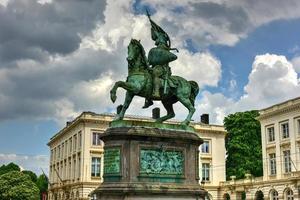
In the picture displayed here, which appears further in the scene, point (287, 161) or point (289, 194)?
point (287, 161)

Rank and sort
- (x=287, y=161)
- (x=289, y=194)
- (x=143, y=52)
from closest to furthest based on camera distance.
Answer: (x=143, y=52), (x=289, y=194), (x=287, y=161)

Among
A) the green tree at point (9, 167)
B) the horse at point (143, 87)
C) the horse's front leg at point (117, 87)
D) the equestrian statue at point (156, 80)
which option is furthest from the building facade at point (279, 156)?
the green tree at point (9, 167)

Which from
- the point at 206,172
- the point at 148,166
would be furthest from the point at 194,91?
the point at 206,172

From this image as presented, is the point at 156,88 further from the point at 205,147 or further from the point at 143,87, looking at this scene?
the point at 205,147

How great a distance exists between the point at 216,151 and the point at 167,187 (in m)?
54.3

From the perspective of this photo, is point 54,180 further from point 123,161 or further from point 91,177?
point 123,161

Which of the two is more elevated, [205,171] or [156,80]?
[156,80]

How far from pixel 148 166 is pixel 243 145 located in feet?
170

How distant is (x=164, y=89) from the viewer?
1927 cm

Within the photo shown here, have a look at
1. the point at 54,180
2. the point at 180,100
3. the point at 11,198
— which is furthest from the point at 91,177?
the point at 180,100

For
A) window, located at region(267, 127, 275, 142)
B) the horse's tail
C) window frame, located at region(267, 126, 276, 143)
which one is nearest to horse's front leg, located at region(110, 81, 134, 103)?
the horse's tail

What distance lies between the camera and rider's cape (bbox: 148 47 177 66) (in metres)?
19.6

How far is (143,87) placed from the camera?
62.1ft

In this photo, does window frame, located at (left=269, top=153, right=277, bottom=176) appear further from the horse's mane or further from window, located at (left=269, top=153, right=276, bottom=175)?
the horse's mane
